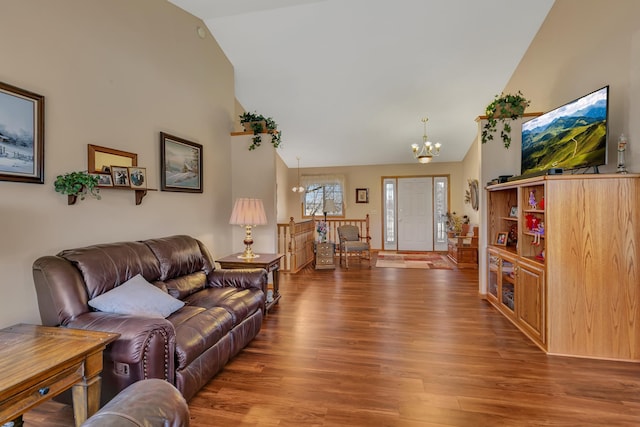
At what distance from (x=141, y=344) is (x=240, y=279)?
148 cm

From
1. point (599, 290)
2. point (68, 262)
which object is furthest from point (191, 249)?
point (599, 290)

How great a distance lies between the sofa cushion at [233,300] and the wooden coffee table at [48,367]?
989 millimetres

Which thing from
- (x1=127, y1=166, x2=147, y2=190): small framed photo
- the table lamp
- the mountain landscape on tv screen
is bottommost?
the table lamp

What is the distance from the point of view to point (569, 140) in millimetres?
3027

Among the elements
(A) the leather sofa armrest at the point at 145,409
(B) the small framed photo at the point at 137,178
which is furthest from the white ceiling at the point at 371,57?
(A) the leather sofa armrest at the point at 145,409

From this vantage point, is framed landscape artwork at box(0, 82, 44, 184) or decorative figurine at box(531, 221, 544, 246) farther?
decorative figurine at box(531, 221, 544, 246)

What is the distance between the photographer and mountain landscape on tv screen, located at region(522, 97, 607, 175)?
2725 mm

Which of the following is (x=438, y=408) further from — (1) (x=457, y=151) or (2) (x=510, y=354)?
(1) (x=457, y=151)

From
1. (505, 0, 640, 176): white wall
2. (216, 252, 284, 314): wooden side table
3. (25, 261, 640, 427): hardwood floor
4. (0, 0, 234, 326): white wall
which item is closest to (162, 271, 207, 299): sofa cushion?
(216, 252, 284, 314): wooden side table

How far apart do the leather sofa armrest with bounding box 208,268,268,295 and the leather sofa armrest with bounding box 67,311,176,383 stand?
1315 millimetres

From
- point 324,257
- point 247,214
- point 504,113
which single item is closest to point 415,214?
point 324,257

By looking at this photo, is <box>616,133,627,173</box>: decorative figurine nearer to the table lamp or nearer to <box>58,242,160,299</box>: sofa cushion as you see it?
the table lamp

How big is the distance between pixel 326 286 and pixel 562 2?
187 inches

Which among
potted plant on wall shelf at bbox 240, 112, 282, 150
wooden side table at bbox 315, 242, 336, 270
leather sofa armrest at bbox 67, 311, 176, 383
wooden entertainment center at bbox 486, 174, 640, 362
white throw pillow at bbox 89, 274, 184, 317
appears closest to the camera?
leather sofa armrest at bbox 67, 311, 176, 383
